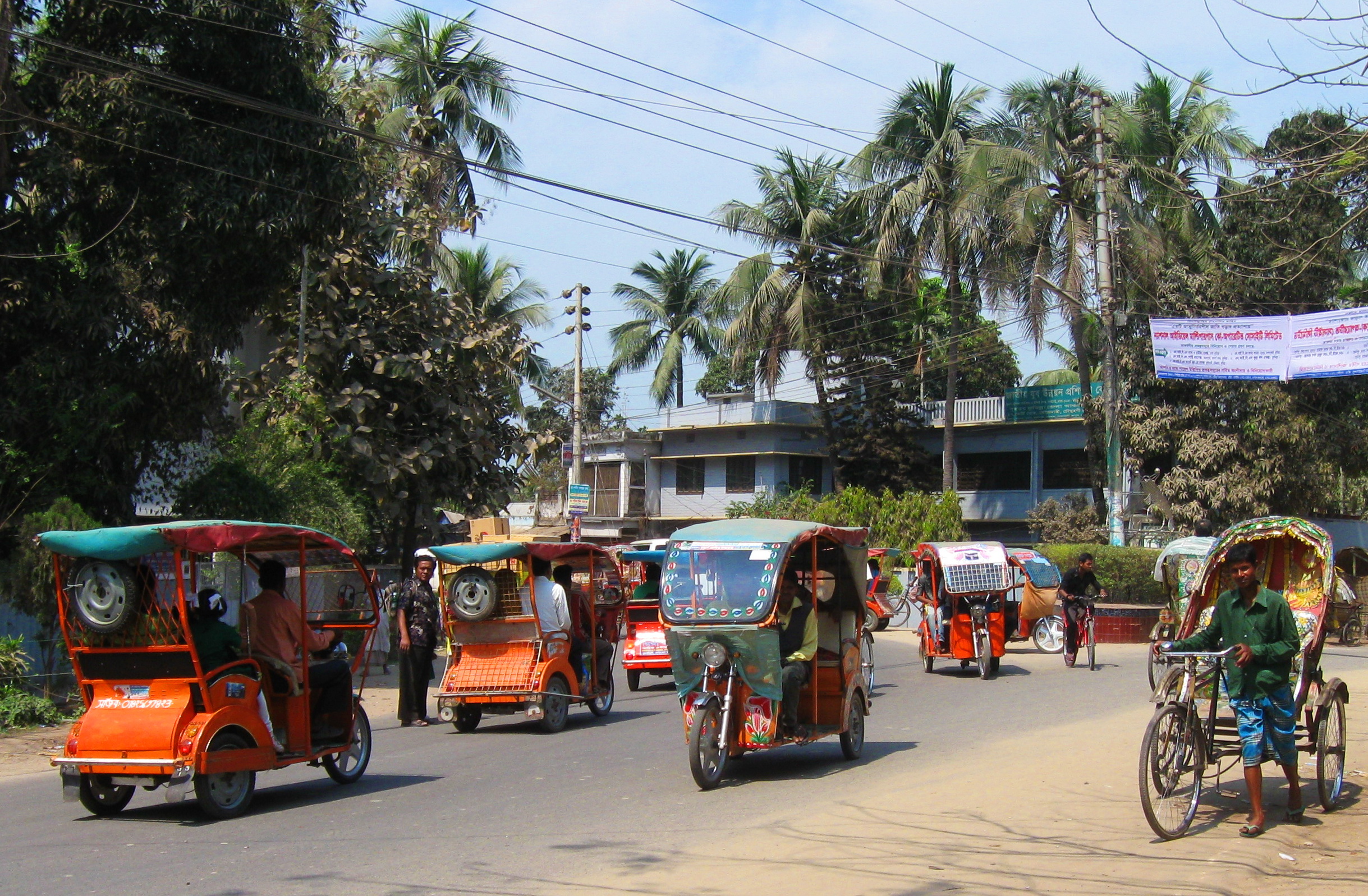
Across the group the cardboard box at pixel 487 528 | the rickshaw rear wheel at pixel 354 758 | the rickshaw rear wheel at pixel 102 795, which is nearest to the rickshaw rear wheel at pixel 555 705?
the rickshaw rear wheel at pixel 354 758

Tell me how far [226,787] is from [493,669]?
4.83m

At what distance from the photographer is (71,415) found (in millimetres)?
15758

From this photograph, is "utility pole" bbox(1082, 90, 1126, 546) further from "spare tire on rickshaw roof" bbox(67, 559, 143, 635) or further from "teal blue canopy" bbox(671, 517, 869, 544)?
"spare tire on rickshaw roof" bbox(67, 559, 143, 635)

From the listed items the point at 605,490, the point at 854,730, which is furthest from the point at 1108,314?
the point at 605,490

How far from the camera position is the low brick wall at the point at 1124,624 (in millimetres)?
26203

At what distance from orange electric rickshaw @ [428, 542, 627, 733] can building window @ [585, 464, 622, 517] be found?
3742 centimetres

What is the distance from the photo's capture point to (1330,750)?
8.78 meters

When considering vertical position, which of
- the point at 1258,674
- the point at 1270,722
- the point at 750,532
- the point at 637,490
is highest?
the point at 637,490

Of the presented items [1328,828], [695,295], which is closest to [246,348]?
[1328,828]

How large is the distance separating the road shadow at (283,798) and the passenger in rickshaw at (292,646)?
50cm

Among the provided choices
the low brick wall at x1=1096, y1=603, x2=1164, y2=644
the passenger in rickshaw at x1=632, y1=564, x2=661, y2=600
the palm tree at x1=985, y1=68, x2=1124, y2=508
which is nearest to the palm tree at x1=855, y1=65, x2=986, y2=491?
the palm tree at x1=985, y1=68, x2=1124, y2=508

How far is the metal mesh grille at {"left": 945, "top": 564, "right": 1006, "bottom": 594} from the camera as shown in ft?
60.6

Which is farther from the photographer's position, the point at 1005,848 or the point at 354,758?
the point at 354,758

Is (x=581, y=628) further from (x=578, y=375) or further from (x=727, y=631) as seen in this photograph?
(x=578, y=375)
